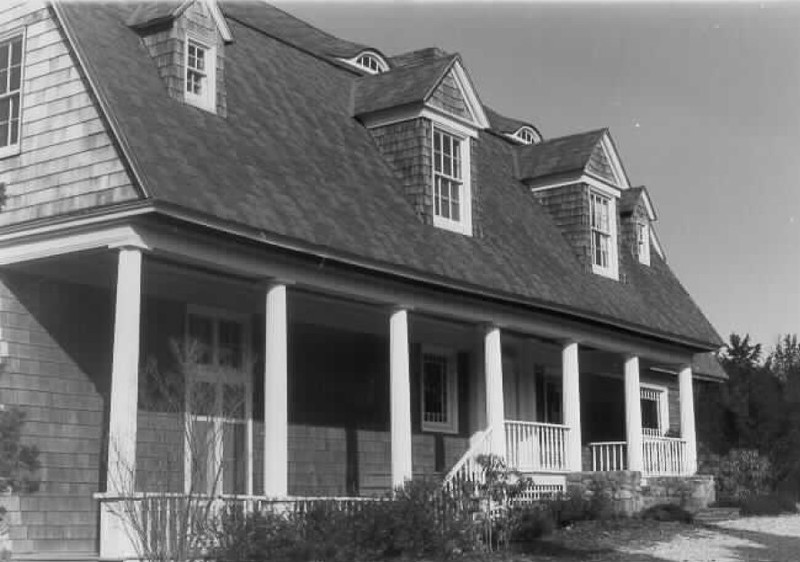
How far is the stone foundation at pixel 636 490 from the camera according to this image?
2120 centimetres

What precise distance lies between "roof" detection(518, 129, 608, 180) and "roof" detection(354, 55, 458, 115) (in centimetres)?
528

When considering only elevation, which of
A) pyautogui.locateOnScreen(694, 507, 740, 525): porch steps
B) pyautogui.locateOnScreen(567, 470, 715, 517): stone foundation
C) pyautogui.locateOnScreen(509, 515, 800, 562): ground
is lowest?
pyautogui.locateOnScreen(509, 515, 800, 562): ground

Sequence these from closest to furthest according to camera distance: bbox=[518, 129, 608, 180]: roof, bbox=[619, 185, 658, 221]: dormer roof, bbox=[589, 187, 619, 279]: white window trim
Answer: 1. bbox=[518, 129, 608, 180]: roof
2. bbox=[589, 187, 619, 279]: white window trim
3. bbox=[619, 185, 658, 221]: dormer roof

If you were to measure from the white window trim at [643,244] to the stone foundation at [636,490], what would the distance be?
21.8 ft

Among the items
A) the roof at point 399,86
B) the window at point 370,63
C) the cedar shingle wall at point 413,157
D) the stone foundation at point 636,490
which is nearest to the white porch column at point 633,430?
the stone foundation at point 636,490

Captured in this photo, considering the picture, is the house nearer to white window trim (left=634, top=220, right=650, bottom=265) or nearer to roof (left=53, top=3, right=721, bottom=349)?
roof (left=53, top=3, right=721, bottom=349)

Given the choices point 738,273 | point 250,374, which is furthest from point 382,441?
point 738,273

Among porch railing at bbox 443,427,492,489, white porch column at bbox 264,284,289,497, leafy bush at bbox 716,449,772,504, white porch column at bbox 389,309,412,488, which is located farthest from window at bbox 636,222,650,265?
white porch column at bbox 264,284,289,497

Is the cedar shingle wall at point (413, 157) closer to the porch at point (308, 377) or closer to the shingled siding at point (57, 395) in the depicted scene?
the porch at point (308, 377)

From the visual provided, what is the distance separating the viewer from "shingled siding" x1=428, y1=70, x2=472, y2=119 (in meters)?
20.2

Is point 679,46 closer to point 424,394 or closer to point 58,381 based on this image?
point 424,394

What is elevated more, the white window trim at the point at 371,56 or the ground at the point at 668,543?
the white window trim at the point at 371,56

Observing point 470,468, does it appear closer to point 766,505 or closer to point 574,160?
point 574,160

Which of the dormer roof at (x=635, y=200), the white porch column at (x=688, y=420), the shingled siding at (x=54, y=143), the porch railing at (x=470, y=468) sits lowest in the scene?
the porch railing at (x=470, y=468)
